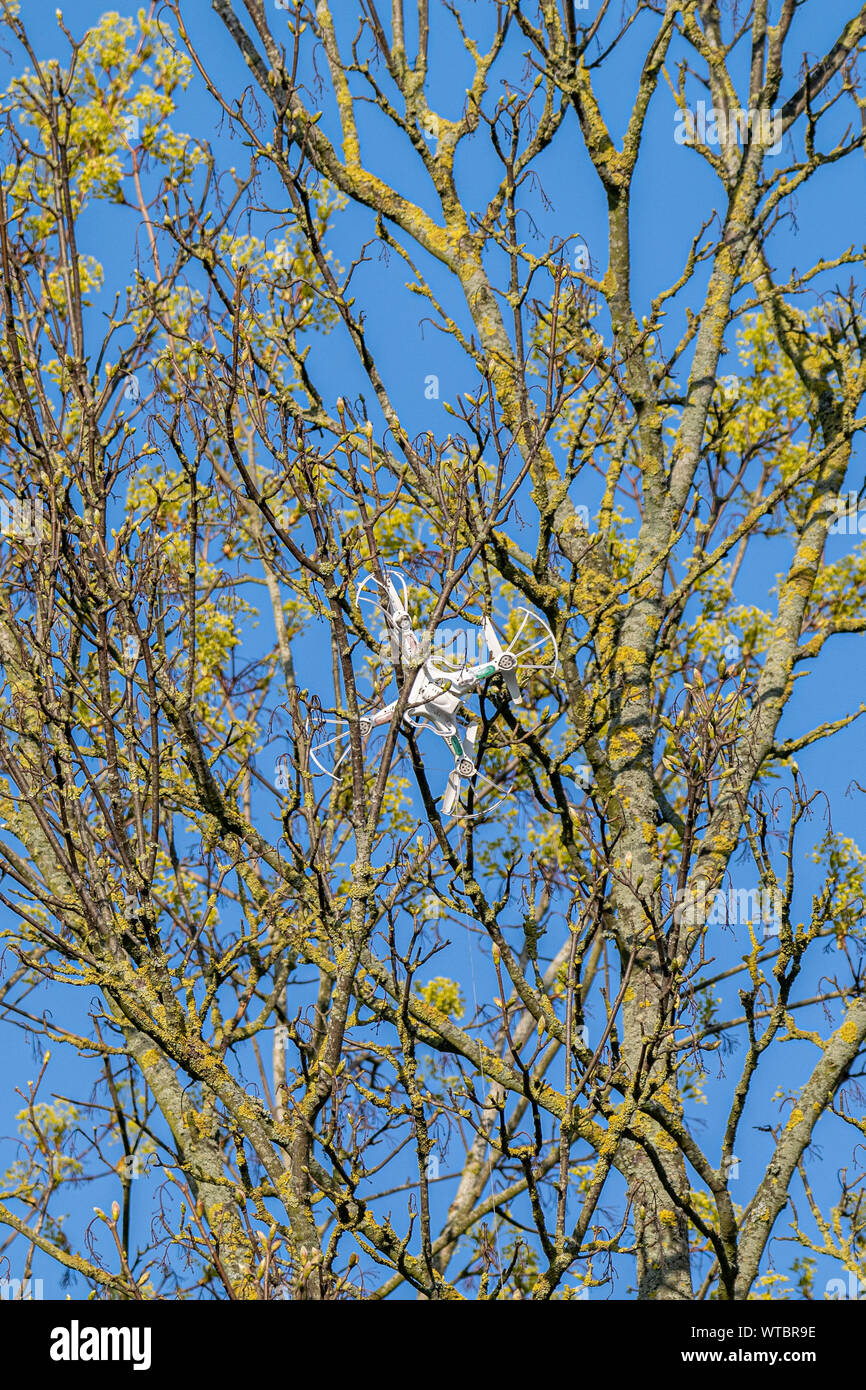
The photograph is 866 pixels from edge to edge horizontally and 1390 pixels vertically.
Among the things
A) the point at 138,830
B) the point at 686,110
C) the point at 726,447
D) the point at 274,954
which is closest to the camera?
the point at 138,830

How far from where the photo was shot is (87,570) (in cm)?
682

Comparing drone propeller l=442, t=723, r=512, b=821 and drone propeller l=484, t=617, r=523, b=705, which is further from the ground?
drone propeller l=484, t=617, r=523, b=705

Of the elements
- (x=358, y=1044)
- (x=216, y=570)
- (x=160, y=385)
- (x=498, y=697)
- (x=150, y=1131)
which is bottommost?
(x=358, y=1044)

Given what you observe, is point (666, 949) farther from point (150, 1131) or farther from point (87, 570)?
point (150, 1131)

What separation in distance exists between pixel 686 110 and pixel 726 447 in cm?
286

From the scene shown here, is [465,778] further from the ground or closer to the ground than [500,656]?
closer to the ground

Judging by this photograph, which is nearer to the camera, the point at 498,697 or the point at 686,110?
the point at 498,697

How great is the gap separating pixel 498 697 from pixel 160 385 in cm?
284

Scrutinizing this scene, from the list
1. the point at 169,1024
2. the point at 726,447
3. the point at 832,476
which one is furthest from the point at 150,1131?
the point at 726,447

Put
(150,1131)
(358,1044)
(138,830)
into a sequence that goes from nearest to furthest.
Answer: (358,1044), (138,830), (150,1131)

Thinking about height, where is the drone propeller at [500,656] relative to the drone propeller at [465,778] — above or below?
above

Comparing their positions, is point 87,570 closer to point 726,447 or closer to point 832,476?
point 832,476
